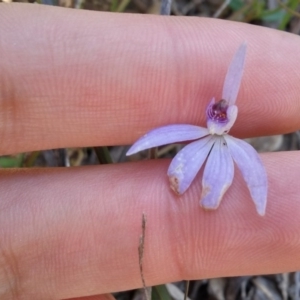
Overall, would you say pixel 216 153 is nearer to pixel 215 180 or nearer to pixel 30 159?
pixel 215 180

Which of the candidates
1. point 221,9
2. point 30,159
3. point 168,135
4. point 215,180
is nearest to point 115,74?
point 168,135

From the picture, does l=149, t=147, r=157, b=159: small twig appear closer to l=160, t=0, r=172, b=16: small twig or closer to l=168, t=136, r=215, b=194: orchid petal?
l=168, t=136, r=215, b=194: orchid petal

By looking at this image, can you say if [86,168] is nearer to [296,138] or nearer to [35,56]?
[35,56]

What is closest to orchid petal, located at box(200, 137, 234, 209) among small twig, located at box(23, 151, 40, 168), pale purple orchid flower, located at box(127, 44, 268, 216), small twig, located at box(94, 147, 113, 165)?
pale purple orchid flower, located at box(127, 44, 268, 216)

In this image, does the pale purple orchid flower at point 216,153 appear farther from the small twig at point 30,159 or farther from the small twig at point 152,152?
the small twig at point 30,159

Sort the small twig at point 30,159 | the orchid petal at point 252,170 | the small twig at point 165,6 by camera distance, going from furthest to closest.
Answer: the small twig at point 30,159 < the small twig at point 165,6 < the orchid petal at point 252,170

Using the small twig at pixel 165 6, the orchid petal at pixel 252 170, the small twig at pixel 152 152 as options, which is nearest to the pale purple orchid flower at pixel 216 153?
the orchid petal at pixel 252 170
